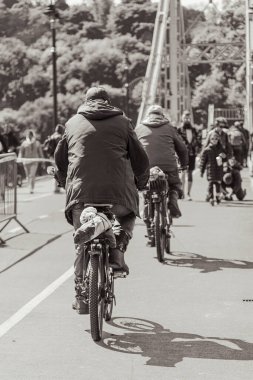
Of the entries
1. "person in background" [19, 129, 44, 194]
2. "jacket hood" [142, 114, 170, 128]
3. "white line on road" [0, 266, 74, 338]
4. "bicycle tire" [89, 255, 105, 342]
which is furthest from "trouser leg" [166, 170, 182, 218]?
"person in background" [19, 129, 44, 194]

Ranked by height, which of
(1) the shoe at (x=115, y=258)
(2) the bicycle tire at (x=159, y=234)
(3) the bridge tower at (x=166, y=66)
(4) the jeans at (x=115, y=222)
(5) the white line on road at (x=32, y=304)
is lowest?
(5) the white line on road at (x=32, y=304)

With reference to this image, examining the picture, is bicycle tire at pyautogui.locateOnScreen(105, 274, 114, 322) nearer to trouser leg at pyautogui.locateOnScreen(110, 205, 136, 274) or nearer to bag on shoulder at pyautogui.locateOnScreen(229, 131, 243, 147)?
trouser leg at pyautogui.locateOnScreen(110, 205, 136, 274)

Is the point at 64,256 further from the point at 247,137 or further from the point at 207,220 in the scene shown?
the point at 247,137

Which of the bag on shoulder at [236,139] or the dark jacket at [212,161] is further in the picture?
the bag on shoulder at [236,139]

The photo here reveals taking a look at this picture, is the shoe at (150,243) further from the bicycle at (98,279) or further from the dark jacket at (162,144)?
the bicycle at (98,279)

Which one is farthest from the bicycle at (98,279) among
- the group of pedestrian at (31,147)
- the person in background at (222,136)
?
the group of pedestrian at (31,147)

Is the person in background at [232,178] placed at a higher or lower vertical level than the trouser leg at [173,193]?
lower

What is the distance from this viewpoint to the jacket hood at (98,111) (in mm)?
6465

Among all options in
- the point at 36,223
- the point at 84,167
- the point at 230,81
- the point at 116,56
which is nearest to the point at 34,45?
the point at 116,56

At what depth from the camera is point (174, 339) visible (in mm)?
6230

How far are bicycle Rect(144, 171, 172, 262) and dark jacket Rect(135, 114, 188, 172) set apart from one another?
382mm

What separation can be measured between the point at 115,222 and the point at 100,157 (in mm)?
579

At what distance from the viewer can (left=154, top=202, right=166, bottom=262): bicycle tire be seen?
978 cm

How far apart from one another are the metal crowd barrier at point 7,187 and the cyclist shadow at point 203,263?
2533 mm
